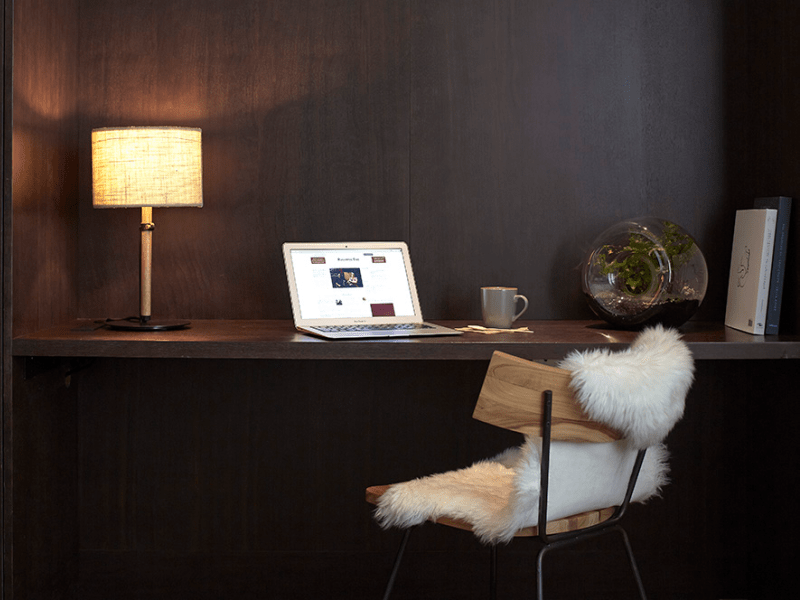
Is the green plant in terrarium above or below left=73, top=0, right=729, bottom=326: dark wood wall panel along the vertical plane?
below

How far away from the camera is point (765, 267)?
1944 mm

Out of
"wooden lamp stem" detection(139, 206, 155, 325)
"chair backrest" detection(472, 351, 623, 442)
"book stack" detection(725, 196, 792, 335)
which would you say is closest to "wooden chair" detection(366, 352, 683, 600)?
"chair backrest" detection(472, 351, 623, 442)

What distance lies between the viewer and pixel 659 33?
2205 mm

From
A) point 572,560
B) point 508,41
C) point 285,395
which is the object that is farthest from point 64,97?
point 572,560

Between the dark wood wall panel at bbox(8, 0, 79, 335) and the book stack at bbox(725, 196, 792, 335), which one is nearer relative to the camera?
the dark wood wall panel at bbox(8, 0, 79, 335)

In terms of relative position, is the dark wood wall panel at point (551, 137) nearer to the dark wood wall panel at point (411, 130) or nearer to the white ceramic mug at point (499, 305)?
the dark wood wall panel at point (411, 130)

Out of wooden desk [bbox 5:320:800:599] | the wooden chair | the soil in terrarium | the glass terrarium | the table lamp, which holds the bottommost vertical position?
wooden desk [bbox 5:320:800:599]

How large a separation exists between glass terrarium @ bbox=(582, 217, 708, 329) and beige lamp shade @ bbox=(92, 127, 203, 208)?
3.46 ft

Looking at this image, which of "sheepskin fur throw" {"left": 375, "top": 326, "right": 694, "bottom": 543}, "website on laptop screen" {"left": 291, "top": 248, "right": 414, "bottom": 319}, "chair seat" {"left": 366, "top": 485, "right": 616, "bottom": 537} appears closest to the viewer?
"sheepskin fur throw" {"left": 375, "top": 326, "right": 694, "bottom": 543}

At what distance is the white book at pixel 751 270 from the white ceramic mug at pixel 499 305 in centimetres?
54

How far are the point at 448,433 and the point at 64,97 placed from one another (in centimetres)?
135

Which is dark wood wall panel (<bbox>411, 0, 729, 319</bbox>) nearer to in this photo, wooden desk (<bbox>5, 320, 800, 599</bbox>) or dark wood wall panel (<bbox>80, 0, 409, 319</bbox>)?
dark wood wall panel (<bbox>80, 0, 409, 319</bbox>)

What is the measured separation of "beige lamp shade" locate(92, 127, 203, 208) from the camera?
1929 millimetres

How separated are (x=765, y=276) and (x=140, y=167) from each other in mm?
1528
